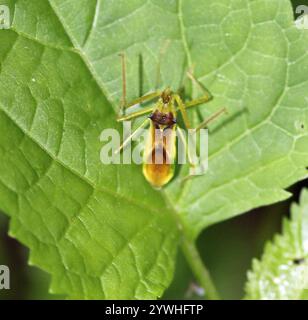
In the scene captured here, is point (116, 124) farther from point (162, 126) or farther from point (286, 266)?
point (286, 266)

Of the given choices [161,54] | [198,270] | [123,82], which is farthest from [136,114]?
[198,270]

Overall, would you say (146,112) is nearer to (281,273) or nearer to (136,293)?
(136,293)

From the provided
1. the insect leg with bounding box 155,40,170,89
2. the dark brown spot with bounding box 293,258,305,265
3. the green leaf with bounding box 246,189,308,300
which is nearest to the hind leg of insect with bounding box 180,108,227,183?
the insect leg with bounding box 155,40,170,89

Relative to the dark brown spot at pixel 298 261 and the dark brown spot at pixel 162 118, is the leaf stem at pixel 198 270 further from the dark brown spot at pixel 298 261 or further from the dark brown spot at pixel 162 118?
the dark brown spot at pixel 162 118

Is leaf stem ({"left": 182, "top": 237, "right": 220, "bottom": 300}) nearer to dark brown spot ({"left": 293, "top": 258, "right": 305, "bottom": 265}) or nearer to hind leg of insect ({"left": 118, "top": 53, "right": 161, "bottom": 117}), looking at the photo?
dark brown spot ({"left": 293, "top": 258, "right": 305, "bottom": 265})

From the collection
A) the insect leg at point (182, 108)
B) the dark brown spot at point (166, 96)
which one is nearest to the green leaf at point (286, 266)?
the insect leg at point (182, 108)

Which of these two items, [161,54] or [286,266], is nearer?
[161,54]
